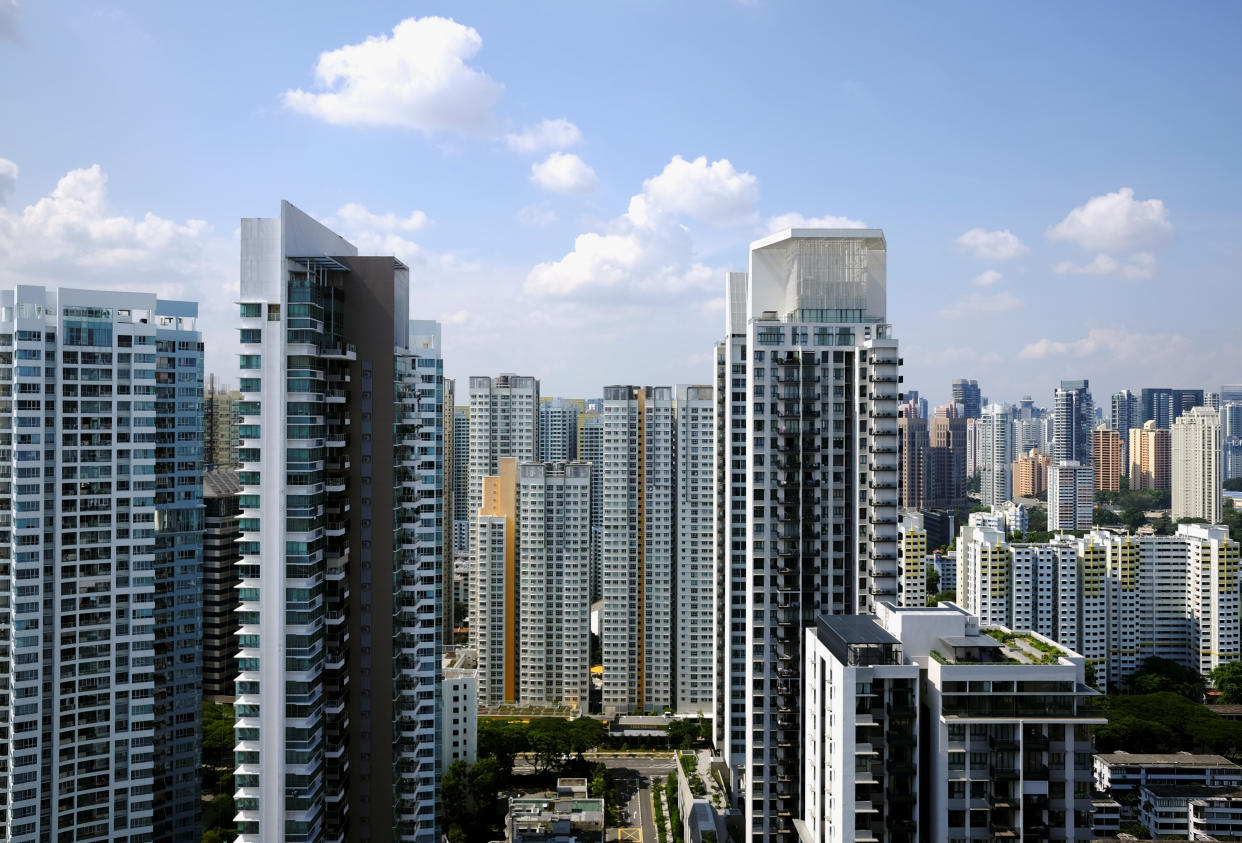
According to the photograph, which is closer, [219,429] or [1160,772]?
[1160,772]

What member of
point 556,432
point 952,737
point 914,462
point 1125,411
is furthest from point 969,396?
point 952,737

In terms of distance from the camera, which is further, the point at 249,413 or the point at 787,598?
the point at 787,598

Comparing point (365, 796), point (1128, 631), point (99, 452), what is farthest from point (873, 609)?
point (1128, 631)

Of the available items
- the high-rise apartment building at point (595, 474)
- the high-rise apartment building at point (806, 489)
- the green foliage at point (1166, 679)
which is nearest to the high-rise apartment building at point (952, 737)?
the high-rise apartment building at point (806, 489)

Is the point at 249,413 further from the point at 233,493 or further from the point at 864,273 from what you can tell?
the point at 233,493

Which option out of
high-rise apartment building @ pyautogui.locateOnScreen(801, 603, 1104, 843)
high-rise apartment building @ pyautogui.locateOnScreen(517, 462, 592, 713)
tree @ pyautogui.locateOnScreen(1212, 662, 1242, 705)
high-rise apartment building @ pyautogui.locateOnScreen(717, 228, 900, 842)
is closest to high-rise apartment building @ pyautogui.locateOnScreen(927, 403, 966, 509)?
tree @ pyautogui.locateOnScreen(1212, 662, 1242, 705)

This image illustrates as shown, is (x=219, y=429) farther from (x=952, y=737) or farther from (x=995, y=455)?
(x=995, y=455)

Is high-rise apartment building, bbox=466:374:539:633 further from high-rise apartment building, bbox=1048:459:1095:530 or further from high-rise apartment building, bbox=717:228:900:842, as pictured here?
high-rise apartment building, bbox=1048:459:1095:530

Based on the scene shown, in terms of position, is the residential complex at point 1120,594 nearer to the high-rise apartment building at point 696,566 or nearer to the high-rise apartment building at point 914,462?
the high-rise apartment building at point 696,566
